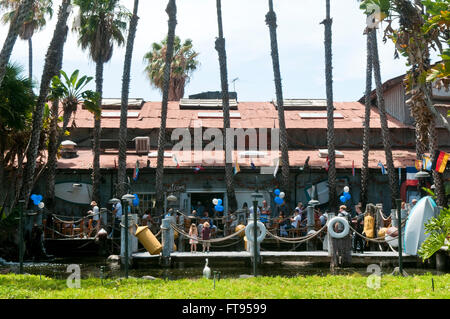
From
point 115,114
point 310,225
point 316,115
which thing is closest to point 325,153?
point 316,115

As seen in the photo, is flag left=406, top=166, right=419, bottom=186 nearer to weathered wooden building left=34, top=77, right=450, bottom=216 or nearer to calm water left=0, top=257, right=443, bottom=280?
weathered wooden building left=34, top=77, right=450, bottom=216

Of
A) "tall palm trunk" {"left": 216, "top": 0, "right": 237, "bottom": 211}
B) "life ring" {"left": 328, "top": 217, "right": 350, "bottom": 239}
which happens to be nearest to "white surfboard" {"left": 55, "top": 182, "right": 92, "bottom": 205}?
"tall palm trunk" {"left": 216, "top": 0, "right": 237, "bottom": 211}

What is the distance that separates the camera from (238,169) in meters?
25.5

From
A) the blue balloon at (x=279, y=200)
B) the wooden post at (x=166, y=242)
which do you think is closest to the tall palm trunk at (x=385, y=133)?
the blue balloon at (x=279, y=200)

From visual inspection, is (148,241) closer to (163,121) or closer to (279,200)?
(279,200)

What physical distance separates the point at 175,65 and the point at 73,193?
707 inches

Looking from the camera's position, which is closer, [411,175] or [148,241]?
[148,241]

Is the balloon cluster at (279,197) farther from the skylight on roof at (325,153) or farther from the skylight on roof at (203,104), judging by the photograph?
the skylight on roof at (203,104)

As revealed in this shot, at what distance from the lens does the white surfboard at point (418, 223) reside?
54.1 ft

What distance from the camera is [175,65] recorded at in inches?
1665

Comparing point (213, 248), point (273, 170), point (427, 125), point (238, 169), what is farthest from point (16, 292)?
point (273, 170)

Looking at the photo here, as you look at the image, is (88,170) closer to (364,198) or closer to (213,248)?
(213,248)

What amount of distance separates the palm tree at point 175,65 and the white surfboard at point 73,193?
610 inches

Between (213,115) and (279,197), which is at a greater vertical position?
(213,115)
